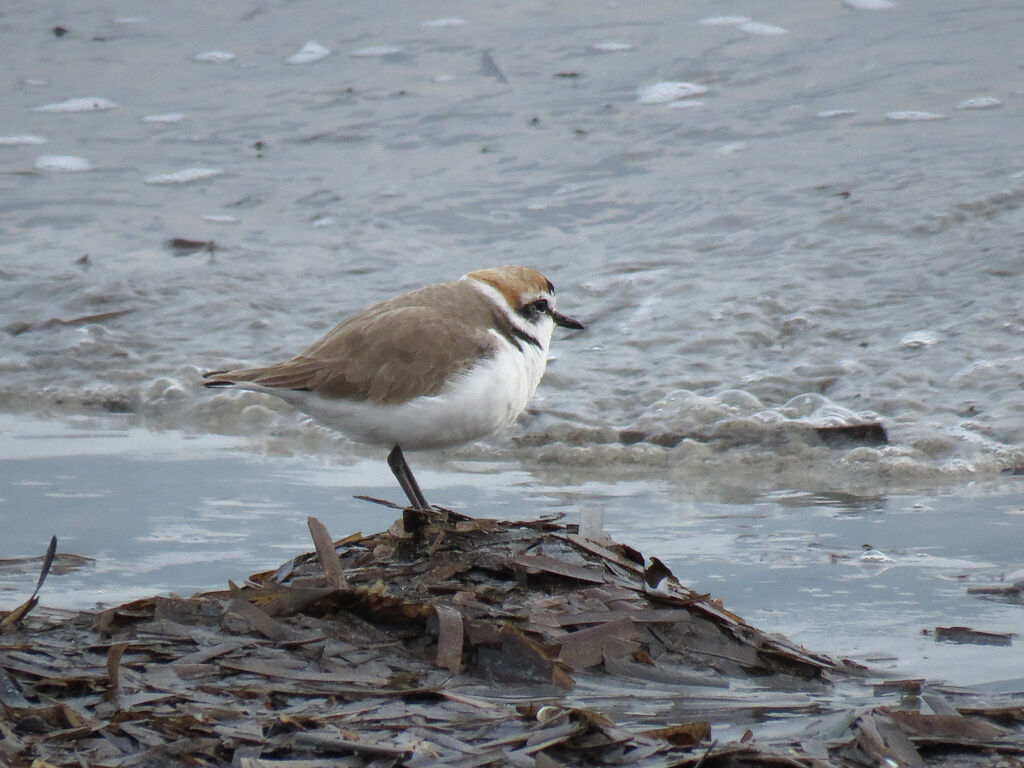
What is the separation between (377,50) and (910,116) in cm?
402

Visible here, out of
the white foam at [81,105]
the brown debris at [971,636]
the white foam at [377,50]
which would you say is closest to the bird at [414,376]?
the brown debris at [971,636]

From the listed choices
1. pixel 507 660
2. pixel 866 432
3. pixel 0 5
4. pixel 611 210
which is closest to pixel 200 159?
pixel 611 210

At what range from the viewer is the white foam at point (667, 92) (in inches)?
339

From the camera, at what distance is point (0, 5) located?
11.0m

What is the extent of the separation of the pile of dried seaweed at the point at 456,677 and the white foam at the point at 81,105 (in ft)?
22.6

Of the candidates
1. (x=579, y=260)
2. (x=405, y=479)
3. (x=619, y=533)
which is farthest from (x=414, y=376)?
(x=579, y=260)

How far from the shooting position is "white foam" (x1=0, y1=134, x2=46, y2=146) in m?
8.73

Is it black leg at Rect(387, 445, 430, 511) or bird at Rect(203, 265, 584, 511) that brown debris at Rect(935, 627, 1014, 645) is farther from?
black leg at Rect(387, 445, 430, 511)

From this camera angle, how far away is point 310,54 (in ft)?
32.1

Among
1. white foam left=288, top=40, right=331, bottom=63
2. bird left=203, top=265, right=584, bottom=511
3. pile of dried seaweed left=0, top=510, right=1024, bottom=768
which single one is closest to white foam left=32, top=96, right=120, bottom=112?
white foam left=288, top=40, right=331, bottom=63

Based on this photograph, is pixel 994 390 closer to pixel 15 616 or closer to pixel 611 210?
pixel 611 210

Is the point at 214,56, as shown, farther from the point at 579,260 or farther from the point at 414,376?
the point at 414,376

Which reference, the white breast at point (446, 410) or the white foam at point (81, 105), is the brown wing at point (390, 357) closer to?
the white breast at point (446, 410)

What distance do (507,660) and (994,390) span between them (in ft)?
10.2
